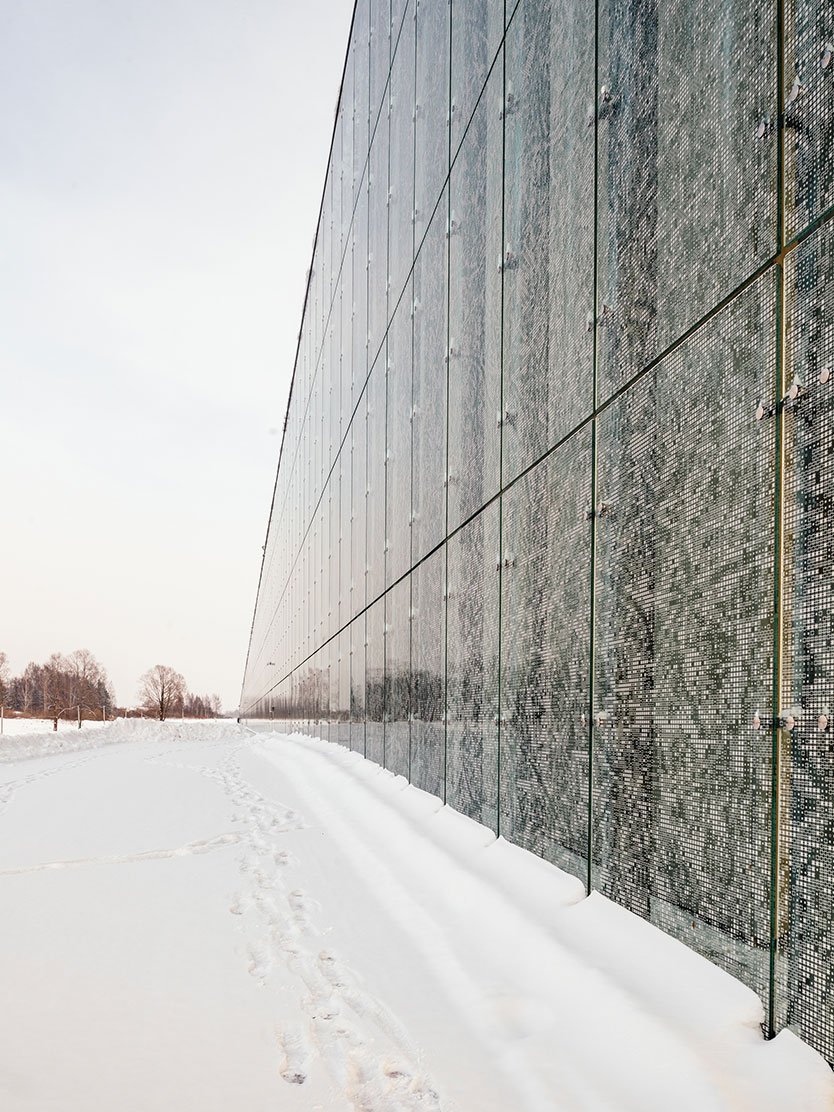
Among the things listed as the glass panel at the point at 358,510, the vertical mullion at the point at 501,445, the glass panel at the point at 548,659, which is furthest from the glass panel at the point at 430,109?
the glass panel at the point at 358,510

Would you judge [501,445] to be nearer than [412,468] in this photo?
Yes

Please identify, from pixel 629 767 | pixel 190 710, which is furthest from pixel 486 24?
pixel 190 710

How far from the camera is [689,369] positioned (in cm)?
389

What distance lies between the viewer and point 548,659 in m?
5.50

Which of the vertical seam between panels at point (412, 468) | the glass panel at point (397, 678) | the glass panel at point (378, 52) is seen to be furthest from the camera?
the glass panel at point (378, 52)

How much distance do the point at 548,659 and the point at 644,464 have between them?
1.65 metres

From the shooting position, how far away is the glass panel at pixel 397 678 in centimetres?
1055

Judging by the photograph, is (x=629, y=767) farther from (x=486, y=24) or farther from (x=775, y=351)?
(x=486, y=24)

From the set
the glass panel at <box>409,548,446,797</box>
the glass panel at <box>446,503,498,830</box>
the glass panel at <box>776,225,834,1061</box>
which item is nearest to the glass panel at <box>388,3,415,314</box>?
the glass panel at <box>409,548,446,797</box>

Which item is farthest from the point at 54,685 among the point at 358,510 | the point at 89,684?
the point at 358,510

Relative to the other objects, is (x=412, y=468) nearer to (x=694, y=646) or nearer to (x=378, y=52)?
(x=694, y=646)

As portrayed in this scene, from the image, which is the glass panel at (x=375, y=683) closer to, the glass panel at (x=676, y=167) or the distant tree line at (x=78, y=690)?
the glass panel at (x=676, y=167)

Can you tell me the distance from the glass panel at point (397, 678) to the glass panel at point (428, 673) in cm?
41

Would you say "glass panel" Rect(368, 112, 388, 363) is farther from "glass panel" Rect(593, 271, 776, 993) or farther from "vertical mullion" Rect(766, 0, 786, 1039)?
"vertical mullion" Rect(766, 0, 786, 1039)
